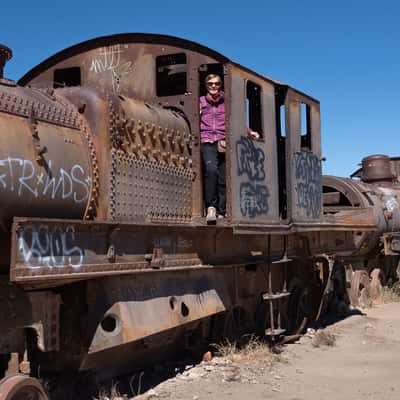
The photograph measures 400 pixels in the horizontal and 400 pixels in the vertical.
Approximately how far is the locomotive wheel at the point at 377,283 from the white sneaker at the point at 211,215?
948cm

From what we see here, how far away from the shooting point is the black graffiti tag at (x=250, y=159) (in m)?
7.75

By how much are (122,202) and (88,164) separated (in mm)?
623

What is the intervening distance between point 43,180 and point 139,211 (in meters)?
1.50

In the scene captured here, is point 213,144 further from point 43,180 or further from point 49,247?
point 49,247

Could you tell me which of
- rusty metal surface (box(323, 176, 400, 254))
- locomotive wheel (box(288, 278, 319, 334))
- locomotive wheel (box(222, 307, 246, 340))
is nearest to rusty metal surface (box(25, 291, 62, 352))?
locomotive wheel (box(222, 307, 246, 340))

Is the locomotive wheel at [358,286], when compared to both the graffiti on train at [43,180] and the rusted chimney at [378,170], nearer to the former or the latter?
the rusted chimney at [378,170]

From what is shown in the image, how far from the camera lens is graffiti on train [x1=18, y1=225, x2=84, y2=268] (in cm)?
475

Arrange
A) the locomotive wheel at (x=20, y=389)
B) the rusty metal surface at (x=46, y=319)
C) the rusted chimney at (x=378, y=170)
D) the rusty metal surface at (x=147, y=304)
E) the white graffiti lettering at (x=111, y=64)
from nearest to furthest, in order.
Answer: the locomotive wheel at (x=20, y=389), the rusty metal surface at (x=46, y=319), the rusty metal surface at (x=147, y=304), the white graffiti lettering at (x=111, y=64), the rusted chimney at (x=378, y=170)

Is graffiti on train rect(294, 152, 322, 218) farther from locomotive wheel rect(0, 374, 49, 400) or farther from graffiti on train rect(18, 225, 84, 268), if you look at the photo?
locomotive wheel rect(0, 374, 49, 400)

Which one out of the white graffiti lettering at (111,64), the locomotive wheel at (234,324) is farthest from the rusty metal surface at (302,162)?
the white graffiti lettering at (111,64)

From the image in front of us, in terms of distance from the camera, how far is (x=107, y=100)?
6.05 m

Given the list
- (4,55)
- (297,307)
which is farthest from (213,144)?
(297,307)

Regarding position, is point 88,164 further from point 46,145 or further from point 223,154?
point 223,154

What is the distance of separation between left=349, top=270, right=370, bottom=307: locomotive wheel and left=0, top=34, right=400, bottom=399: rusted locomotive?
3869mm
